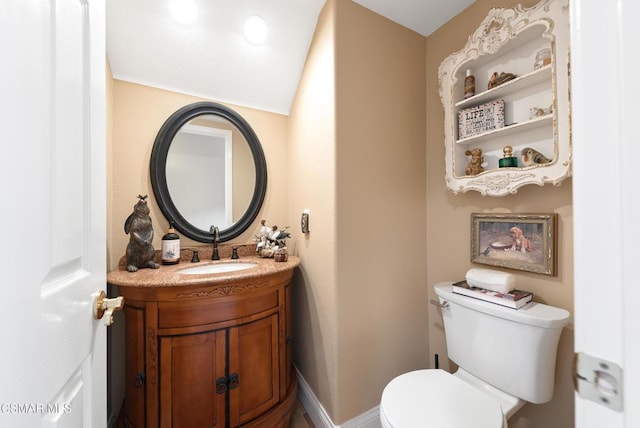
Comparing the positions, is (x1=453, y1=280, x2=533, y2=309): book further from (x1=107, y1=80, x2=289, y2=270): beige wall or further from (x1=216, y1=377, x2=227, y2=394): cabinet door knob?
(x1=107, y1=80, x2=289, y2=270): beige wall

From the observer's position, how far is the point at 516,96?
1.14 metres

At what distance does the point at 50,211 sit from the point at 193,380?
3.30 feet

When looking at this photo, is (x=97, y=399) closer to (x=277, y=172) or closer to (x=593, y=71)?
(x=593, y=71)

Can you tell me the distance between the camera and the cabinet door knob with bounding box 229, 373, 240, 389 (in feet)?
3.70

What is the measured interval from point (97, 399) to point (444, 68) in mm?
1949

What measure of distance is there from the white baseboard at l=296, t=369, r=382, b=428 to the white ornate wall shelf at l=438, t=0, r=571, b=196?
130 centimetres

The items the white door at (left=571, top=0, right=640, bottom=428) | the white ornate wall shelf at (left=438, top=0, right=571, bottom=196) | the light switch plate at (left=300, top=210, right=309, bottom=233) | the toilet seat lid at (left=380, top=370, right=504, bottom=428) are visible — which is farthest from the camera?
the light switch plate at (left=300, top=210, right=309, bottom=233)

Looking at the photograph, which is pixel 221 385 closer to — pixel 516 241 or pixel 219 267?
pixel 219 267

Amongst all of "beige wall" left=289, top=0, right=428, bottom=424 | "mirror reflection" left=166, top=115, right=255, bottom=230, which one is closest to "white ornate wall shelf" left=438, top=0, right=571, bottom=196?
"beige wall" left=289, top=0, right=428, bottom=424

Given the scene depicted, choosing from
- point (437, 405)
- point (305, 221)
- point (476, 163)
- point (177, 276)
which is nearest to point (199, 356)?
point (177, 276)

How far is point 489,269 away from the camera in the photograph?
4.01 feet

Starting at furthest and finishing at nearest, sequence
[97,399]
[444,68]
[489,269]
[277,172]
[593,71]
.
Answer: [277,172] → [444,68] → [489,269] → [97,399] → [593,71]

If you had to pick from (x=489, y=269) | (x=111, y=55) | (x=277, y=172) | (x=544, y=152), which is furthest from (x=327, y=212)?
(x=111, y=55)

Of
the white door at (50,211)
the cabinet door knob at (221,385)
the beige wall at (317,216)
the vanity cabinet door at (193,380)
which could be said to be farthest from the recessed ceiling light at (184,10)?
the cabinet door knob at (221,385)
